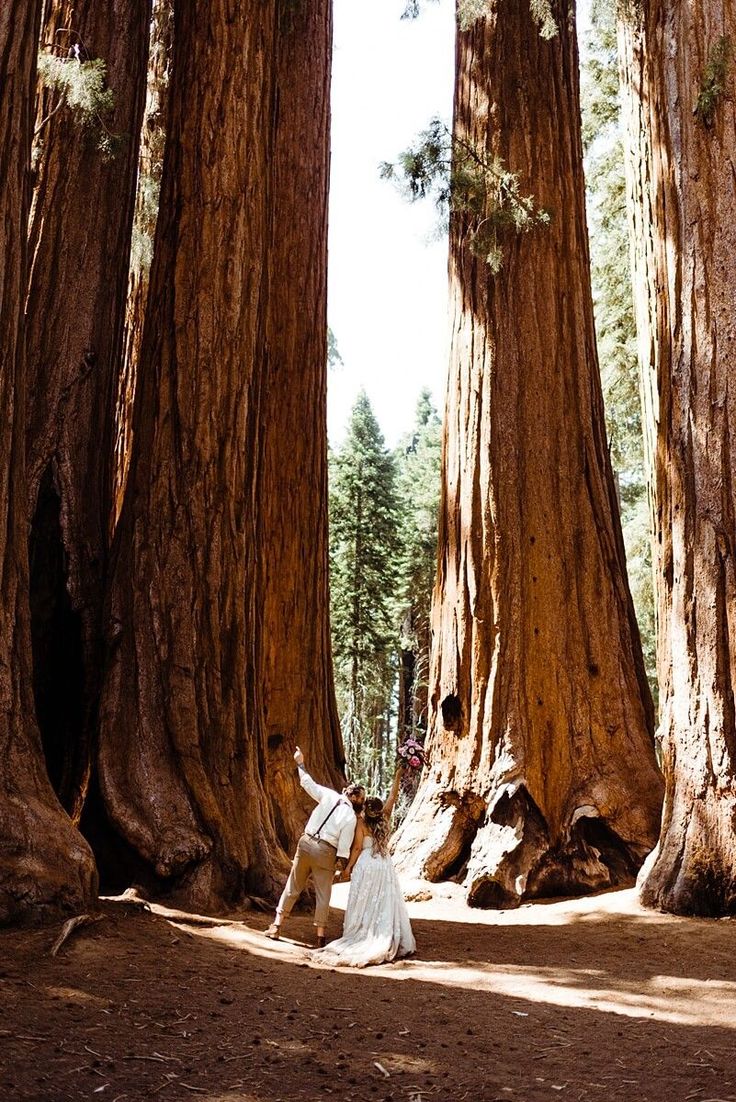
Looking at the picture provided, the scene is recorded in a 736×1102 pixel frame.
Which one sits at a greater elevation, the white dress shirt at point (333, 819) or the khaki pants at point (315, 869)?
the white dress shirt at point (333, 819)

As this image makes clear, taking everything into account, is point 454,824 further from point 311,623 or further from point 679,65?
point 679,65

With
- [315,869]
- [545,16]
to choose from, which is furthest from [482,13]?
[315,869]

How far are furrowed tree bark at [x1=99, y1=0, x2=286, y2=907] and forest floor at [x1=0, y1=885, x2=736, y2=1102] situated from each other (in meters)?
0.76

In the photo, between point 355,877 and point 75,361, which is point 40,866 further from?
point 75,361

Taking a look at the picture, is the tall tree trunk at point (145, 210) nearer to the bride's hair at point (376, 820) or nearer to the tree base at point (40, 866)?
the bride's hair at point (376, 820)

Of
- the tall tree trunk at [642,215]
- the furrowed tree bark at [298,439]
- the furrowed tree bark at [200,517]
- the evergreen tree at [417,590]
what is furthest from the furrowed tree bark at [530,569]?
the evergreen tree at [417,590]

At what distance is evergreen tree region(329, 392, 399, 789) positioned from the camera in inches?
1077

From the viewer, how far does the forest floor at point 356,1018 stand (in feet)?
12.9

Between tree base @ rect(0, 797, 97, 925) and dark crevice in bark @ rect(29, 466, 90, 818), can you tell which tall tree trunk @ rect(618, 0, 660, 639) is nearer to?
dark crevice in bark @ rect(29, 466, 90, 818)

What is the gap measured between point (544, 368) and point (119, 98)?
4.29 meters

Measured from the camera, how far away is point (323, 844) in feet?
24.3

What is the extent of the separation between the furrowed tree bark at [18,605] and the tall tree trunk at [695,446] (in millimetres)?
3934

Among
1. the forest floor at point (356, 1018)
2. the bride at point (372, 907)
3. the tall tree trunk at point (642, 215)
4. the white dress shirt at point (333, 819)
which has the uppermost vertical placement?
the tall tree trunk at point (642, 215)

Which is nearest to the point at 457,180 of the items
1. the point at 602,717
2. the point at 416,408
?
the point at 602,717
